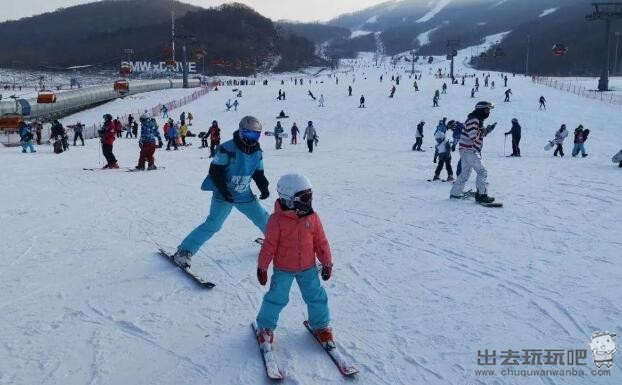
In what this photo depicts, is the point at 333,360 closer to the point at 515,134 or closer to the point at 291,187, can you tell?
the point at 291,187

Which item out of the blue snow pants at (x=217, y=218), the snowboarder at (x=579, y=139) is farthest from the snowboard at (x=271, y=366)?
the snowboarder at (x=579, y=139)

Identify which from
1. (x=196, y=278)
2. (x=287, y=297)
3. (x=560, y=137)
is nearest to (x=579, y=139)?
(x=560, y=137)

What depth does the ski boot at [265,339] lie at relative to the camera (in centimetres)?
355

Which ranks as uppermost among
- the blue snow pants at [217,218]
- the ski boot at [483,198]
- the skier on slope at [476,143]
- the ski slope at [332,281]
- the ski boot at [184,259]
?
the skier on slope at [476,143]

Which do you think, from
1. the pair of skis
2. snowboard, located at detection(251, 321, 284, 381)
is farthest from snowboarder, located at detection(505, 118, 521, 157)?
snowboard, located at detection(251, 321, 284, 381)

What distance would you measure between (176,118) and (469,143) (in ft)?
89.8

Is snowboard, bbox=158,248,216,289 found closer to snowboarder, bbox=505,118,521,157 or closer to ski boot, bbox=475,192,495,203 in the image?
ski boot, bbox=475,192,495,203

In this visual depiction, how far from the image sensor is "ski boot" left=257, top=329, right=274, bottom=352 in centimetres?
355

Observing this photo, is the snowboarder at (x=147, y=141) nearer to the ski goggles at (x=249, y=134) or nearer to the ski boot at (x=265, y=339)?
the ski goggles at (x=249, y=134)

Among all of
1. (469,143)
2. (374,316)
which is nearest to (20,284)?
(374,316)

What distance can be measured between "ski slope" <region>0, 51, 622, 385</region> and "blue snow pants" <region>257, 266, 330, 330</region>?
0.23 m

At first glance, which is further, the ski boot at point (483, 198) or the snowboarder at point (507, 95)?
the snowboarder at point (507, 95)

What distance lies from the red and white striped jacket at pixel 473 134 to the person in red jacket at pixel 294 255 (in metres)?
5.01

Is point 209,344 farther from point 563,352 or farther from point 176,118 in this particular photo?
point 176,118
